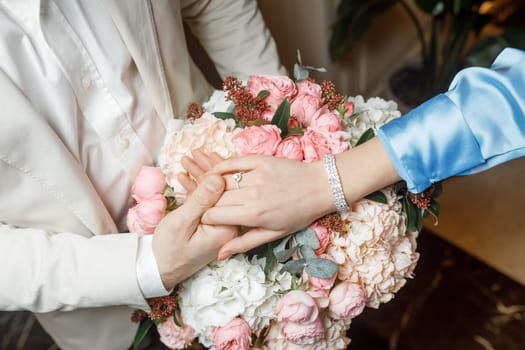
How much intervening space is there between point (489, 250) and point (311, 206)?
1.62m

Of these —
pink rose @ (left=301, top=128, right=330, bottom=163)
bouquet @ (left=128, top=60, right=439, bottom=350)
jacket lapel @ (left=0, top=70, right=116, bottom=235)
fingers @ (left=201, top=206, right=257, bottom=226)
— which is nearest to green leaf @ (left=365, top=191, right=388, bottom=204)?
bouquet @ (left=128, top=60, right=439, bottom=350)

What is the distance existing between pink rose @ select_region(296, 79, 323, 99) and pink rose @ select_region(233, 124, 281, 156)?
12 centimetres

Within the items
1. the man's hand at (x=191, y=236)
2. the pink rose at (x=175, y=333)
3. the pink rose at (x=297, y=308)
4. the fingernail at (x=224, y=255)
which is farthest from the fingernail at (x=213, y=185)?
the pink rose at (x=175, y=333)

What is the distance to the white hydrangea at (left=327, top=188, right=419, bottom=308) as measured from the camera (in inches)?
34.8

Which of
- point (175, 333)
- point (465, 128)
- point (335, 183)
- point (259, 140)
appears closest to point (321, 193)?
point (335, 183)

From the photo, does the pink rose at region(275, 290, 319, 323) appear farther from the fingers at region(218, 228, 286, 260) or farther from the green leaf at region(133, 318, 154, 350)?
the green leaf at region(133, 318, 154, 350)

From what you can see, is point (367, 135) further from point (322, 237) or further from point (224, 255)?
point (224, 255)

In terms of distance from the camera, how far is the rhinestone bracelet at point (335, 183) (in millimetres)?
872

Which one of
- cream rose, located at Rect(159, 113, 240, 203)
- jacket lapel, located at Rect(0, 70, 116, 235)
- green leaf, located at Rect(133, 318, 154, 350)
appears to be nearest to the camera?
jacket lapel, located at Rect(0, 70, 116, 235)

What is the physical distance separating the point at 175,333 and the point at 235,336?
0.61 ft

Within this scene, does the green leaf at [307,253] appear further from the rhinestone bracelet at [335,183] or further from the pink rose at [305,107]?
the pink rose at [305,107]

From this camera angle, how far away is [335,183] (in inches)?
34.3

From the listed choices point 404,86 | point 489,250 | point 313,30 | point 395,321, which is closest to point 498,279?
point 489,250

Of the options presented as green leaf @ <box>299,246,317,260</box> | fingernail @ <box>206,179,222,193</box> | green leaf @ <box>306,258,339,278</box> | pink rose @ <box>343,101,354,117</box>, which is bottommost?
green leaf @ <box>306,258,339,278</box>
